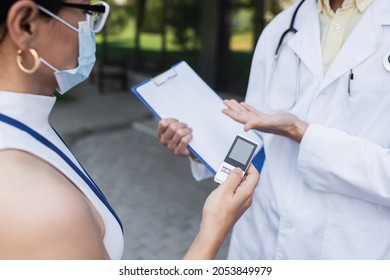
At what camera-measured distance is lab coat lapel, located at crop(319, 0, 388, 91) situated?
1301mm

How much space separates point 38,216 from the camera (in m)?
0.78

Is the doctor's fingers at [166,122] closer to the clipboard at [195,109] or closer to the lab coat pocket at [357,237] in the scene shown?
the clipboard at [195,109]

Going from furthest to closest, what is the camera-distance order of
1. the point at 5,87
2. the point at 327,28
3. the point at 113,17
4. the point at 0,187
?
the point at 113,17, the point at 327,28, the point at 5,87, the point at 0,187

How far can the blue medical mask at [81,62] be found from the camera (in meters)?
1.01

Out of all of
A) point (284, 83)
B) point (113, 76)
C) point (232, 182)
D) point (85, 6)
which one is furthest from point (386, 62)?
point (113, 76)

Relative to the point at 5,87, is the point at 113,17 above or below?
below

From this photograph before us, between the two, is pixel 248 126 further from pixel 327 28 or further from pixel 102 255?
pixel 102 255

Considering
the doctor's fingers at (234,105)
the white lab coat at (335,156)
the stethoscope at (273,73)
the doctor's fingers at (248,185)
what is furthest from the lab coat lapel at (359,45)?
the doctor's fingers at (248,185)

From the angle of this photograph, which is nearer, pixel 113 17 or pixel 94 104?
pixel 94 104

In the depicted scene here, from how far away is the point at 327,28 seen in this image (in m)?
1.46

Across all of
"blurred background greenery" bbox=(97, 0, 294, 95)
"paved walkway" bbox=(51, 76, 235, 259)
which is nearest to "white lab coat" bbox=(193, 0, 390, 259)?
"paved walkway" bbox=(51, 76, 235, 259)

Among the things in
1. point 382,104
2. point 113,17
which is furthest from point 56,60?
A: point 113,17

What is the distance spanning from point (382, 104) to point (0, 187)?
1.05 meters
